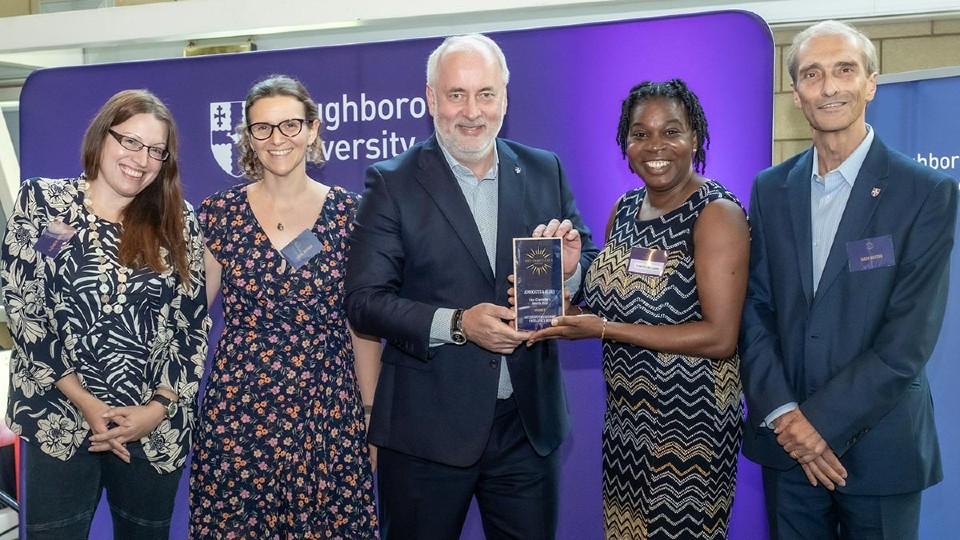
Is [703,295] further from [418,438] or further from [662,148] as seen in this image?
[418,438]

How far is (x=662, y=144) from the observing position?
245cm

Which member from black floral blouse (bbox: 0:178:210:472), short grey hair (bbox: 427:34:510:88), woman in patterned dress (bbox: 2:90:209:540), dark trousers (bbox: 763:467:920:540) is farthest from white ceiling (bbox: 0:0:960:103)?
dark trousers (bbox: 763:467:920:540)

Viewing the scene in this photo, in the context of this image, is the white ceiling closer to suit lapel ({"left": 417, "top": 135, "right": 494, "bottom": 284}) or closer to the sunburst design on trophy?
suit lapel ({"left": 417, "top": 135, "right": 494, "bottom": 284})

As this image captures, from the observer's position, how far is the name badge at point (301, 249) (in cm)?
267

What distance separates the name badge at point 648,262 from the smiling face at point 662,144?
201 mm

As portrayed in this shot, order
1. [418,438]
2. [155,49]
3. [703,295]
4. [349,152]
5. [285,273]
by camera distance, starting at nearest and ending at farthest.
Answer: [703,295] → [418,438] → [285,273] → [349,152] → [155,49]

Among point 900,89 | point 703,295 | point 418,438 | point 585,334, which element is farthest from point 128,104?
point 900,89

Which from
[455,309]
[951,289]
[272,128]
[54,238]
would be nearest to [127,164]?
[54,238]

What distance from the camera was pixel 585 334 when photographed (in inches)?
94.7

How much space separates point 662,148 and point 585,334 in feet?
1.88

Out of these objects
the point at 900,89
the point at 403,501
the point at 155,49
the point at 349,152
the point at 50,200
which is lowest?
the point at 403,501

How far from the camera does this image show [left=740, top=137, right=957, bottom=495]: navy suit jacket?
2.28 m

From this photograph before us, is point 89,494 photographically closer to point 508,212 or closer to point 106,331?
point 106,331

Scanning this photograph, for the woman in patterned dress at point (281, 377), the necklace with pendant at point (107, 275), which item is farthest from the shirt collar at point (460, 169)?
the necklace with pendant at point (107, 275)
